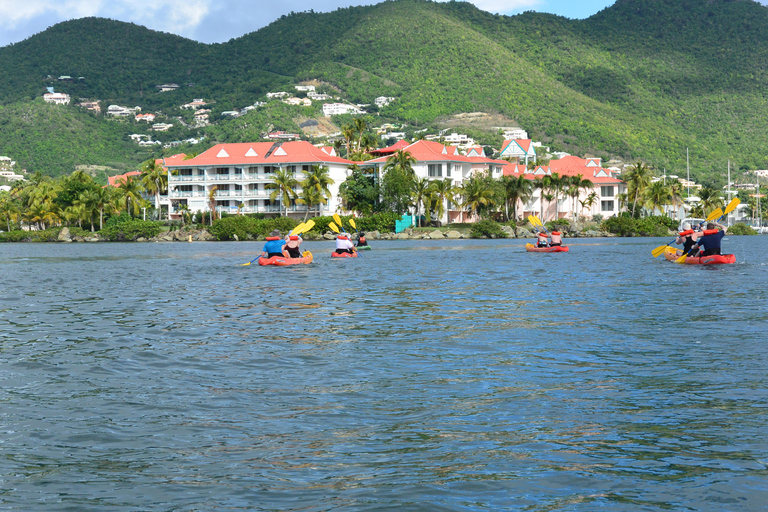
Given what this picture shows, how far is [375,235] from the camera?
89500mm

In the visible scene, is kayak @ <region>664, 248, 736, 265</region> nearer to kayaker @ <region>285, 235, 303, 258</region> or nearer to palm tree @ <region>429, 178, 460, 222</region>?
kayaker @ <region>285, 235, 303, 258</region>

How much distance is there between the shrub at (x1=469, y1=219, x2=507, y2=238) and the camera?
9056 centimetres

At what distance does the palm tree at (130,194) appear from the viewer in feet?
325

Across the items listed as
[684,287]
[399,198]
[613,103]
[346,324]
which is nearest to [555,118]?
[613,103]

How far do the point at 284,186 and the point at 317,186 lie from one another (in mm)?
4302

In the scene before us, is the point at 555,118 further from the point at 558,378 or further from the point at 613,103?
the point at 558,378

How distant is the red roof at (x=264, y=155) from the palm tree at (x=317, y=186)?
3.55 metres

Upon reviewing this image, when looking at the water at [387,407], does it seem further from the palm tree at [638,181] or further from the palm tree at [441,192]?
the palm tree at [638,181]

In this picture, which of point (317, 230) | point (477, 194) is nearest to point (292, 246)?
point (317, 230)

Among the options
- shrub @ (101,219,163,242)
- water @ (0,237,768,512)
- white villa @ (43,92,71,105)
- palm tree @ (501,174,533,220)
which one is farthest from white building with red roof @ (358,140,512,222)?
white villa @ (43,92,71,105)

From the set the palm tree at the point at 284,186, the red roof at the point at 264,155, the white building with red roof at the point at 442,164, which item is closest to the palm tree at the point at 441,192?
the white building with red roof at the point at 442,164

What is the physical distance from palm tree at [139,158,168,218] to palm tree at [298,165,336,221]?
2115cm

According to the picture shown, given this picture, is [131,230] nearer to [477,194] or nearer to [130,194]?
[130,194]

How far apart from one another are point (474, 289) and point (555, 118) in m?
152
